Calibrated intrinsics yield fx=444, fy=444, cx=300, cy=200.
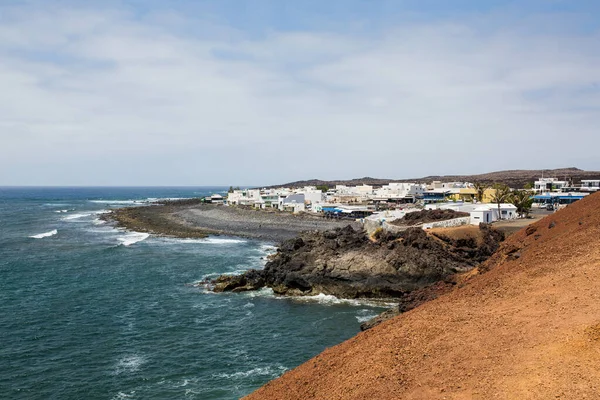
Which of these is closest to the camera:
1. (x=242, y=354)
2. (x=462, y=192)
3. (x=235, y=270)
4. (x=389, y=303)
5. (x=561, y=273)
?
(x=561, y=273)

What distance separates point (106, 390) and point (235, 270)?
29.4 metres

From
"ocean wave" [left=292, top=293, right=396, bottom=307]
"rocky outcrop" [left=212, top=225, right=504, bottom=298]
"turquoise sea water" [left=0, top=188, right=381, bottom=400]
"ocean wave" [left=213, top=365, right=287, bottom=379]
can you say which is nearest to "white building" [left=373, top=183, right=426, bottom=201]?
"turquoise sea water" [left=0, top=188, right=381, bottom=400]

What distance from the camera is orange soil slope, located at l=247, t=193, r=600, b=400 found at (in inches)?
429

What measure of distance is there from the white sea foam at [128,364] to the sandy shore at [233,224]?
2062 inches

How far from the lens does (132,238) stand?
3145 inches

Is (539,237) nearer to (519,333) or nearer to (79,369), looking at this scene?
(519,333)

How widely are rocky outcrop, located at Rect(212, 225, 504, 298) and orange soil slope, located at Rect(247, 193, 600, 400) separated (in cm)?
2222

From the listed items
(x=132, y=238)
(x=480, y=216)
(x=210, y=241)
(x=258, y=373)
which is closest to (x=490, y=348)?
(x=258, y=373)

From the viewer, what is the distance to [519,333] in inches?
516

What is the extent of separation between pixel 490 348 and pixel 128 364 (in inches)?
858

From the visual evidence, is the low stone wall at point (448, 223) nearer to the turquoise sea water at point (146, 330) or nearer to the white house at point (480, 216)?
the white house at point (480, 216)

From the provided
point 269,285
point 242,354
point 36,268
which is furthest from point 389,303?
point 36,268

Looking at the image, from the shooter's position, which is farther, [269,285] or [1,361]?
[269,285]

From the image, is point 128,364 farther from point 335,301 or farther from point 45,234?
point 45,234
